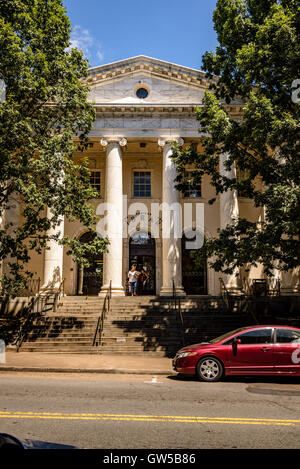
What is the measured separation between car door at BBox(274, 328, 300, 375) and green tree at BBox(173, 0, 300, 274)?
11.6ft

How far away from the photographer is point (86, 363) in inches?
500

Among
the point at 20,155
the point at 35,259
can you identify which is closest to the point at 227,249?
the point at 20,155

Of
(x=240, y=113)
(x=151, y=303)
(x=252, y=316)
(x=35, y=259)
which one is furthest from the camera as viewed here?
(x=35, y=259)

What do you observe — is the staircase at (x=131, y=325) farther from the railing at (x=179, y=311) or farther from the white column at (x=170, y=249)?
the white column at (x=170, y=249)

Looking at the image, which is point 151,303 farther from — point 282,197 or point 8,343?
point 282,197

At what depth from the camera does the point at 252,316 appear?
59.0ft

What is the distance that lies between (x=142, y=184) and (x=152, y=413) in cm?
2166

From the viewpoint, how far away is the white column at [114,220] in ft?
71.6

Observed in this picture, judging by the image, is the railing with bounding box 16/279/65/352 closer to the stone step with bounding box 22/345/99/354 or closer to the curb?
the stone step with bounding box 22/345/99/354

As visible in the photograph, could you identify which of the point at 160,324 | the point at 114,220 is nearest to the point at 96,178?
the point at 114,220

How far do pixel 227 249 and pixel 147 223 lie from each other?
12.3 m

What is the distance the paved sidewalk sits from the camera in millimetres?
11617

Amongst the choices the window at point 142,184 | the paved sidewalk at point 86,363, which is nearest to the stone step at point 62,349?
the paved sidewalk at point 86,363

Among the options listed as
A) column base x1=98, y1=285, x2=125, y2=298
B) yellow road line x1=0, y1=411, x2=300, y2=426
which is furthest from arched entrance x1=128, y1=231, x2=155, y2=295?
yellow road line x1=0, y1=411, x2=300, y2=426
